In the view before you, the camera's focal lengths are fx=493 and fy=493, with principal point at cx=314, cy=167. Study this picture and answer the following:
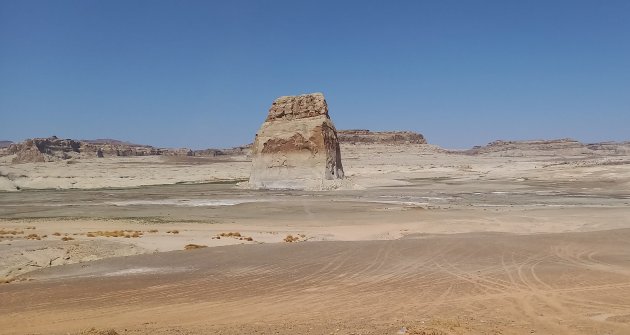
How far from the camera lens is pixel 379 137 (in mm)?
182750

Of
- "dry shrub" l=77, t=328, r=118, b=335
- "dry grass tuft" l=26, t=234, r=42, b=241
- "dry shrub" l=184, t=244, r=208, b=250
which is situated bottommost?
"dry shrub" l=184, t=244, r=208, b=250

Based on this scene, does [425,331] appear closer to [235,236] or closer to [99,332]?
[99,332]

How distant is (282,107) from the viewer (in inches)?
2030

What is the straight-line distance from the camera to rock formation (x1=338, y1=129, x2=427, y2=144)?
590 ft

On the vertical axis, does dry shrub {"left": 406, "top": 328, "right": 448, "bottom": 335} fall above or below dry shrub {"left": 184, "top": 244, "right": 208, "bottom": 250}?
above

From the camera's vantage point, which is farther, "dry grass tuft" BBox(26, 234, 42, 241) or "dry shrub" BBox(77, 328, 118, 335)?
"dry grass tuft" BBox(26, 234, 42, 241)

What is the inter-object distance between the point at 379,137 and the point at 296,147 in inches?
5400

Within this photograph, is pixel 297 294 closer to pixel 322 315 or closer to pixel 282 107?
pixel 322 315

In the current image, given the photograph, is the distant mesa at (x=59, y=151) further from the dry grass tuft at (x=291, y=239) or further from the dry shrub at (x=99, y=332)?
the dry shrub at (x=99, y=332)

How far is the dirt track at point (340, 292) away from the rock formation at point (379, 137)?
163 m

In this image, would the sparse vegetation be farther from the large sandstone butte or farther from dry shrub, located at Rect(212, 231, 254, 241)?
the large sandstone butte

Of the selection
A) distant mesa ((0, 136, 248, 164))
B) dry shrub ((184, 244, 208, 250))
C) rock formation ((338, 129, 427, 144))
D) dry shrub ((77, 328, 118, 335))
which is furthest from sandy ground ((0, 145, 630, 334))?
rock formation ((338, 129, 427, 144))

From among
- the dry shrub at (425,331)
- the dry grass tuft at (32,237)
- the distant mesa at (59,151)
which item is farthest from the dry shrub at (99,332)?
the distant mesa at (59,151)

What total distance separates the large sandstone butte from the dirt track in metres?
31.4
